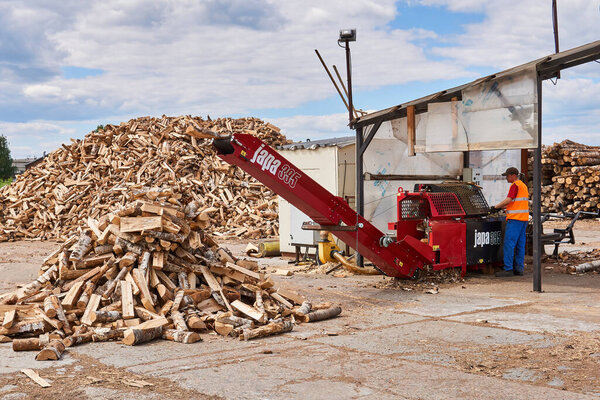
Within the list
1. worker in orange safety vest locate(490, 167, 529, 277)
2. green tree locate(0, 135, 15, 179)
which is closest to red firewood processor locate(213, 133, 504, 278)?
worker in orange safety vest locate(490, 167, 529, 277)

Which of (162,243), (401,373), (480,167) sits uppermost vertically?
(480,167)

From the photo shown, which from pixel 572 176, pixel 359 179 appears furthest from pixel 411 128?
pixel 572 176

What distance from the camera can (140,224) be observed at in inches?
361

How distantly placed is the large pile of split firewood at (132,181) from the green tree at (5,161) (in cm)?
3457

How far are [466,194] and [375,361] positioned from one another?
7059mm

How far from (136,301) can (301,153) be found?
8.21 meters

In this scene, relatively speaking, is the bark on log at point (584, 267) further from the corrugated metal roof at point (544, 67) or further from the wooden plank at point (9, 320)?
the wooden plank at point (9, 320)

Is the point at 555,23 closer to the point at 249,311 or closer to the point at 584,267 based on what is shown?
the point at 584,267

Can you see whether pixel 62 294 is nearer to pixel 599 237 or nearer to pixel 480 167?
pixel 480 167

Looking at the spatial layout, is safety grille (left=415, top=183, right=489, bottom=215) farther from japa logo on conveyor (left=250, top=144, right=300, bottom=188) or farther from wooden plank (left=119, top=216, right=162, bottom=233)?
wooden plank (left=119, top=216, right=162, bottom=233)

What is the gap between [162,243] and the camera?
925 centimetres

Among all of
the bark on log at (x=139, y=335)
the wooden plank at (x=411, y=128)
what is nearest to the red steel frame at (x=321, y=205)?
the wooden plank at (x=411, y=128)

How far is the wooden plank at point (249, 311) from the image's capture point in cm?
855

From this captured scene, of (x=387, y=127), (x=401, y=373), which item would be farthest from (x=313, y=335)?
(x=387, y=127)
